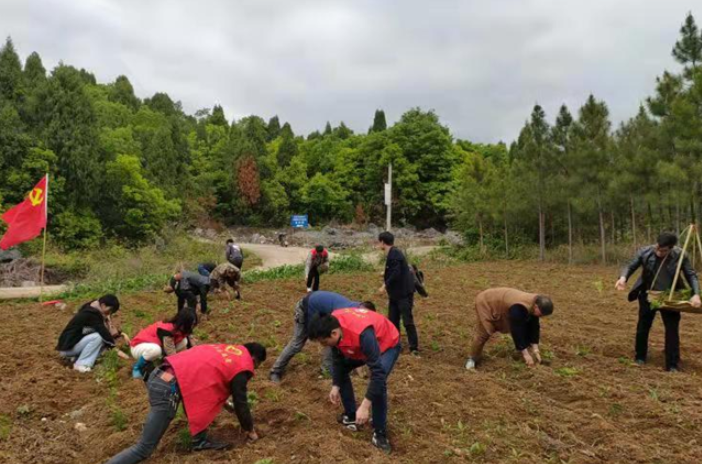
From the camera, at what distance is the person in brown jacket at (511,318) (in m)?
5.77

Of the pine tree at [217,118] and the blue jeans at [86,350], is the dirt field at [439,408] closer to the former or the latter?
the blue jeans at [86,350]

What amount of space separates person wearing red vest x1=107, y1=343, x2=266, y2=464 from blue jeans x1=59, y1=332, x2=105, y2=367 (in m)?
3.24

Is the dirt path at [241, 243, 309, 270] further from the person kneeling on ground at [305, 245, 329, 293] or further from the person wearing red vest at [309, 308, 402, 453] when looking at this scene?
the person wearing red vest at [309, 308, 402, 453]

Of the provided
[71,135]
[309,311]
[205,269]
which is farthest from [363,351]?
[71,135]

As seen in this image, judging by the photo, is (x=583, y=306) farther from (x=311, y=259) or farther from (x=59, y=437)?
(x=59, y=437)

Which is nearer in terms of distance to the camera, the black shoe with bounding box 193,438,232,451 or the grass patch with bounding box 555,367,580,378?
the black shoe with bounding box 193,438,232,451

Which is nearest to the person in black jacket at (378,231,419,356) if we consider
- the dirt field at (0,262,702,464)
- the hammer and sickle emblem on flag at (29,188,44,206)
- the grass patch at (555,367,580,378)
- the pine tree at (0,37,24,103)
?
the dirt field at (0,262,702,464)

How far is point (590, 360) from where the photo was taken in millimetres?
6695

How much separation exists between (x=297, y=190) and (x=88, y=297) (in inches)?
1463

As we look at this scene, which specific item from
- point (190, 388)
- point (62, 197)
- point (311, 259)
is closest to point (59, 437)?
point (190, 388)

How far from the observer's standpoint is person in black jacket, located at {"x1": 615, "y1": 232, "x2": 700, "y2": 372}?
19.6 feet

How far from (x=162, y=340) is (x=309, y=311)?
185 cm

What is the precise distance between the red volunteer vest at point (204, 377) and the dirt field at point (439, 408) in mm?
388

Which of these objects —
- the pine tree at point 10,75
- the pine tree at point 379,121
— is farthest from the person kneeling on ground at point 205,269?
the pine tree at point 379,121
